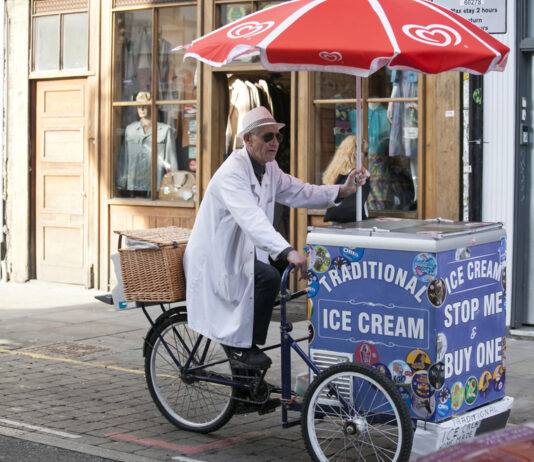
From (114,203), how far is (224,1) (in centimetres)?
280

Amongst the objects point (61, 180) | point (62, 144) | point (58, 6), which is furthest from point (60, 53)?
point (61, 180)

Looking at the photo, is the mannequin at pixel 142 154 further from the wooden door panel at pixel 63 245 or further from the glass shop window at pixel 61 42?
the glass shop window at pixel 61 42

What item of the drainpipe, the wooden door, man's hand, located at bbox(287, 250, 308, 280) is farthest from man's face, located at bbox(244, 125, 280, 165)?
the drainpipe

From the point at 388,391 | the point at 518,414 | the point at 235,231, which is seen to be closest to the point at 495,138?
the point at 518,414

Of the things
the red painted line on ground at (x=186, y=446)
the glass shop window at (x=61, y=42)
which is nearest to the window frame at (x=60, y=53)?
the glass shop window at (x=61, y=42)

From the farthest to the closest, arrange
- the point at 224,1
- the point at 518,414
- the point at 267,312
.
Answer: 1. the point at 224,1
2. the point at 518,414
3. the point at 267,312

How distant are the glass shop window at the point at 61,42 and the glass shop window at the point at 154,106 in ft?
1.80

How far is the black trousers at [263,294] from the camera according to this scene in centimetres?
559

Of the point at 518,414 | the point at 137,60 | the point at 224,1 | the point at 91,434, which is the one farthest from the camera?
the point at 137,60

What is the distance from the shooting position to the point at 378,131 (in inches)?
400

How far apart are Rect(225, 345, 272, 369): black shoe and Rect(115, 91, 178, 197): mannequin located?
20.6ft

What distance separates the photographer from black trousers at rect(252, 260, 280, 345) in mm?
5586

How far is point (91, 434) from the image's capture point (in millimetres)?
6059

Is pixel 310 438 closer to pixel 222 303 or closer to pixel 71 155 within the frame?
pixel 222 303
